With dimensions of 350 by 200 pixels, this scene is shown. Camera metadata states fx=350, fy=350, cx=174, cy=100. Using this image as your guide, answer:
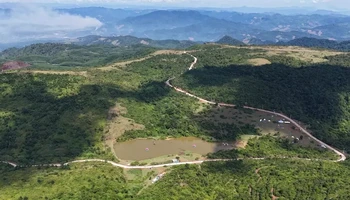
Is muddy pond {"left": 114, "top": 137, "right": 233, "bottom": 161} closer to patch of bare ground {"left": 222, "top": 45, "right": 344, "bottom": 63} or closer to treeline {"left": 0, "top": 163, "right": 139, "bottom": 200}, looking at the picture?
treeline {"left": 0, "top": 163, "right": 139, "bottom": 200}

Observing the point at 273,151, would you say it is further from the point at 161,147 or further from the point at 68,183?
the point at 68,183

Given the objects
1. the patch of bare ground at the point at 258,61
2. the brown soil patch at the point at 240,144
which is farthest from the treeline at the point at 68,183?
the patch of bare ground at the point at 258,61

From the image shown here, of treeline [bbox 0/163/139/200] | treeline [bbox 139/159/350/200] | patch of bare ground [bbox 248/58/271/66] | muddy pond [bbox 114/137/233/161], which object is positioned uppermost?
patch of bare ground [bbox 248/58/271/66]

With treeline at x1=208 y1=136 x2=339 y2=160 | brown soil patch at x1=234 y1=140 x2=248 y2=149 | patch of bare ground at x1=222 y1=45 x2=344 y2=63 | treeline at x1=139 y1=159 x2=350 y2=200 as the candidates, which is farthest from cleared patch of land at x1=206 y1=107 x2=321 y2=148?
patch of bare ground at x1=222 y1=45 x2=344 y2=63

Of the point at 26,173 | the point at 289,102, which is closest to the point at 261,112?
the point at 289,102

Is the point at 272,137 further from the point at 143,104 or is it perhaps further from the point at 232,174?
the point at 143,104

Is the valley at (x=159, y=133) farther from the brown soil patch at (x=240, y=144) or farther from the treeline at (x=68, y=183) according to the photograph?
the brown soil patch at (x=240, y=144)

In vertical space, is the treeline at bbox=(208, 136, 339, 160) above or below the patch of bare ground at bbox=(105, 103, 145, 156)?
below

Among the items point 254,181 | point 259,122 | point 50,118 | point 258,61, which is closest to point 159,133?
point 50,118
